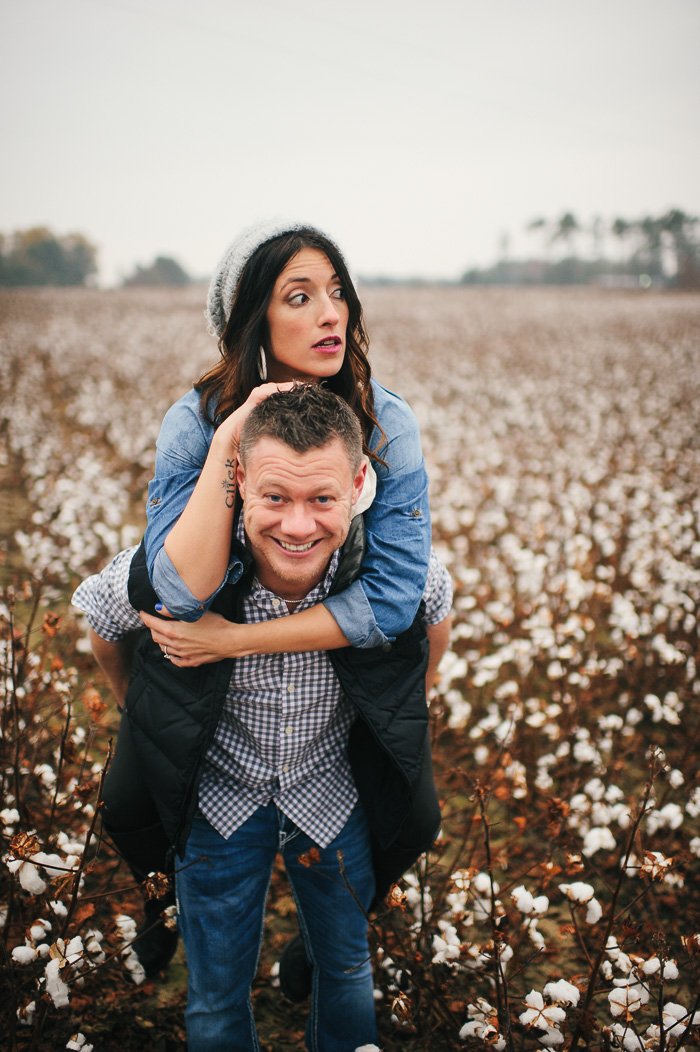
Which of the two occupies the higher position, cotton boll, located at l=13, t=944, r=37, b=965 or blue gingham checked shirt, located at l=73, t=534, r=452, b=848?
blue gingham checked shirt, located at l=73, t=534, r=452, b=848

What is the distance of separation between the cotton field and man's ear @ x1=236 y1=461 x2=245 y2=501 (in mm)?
963

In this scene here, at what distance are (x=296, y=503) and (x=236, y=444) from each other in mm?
260

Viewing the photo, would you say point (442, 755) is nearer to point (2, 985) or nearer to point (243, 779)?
point (243, 779)

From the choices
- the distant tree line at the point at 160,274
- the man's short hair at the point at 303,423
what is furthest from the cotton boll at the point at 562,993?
the distant tree line at the point at 160,274

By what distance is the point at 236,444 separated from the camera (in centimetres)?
175

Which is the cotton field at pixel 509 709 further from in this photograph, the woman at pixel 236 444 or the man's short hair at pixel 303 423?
the man's short hair at pixel 303 423

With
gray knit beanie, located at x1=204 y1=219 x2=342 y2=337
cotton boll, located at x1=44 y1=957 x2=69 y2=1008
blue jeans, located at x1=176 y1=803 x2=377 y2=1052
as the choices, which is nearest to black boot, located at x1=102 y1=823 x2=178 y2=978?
blue jeans, located at x1=176 y1=803 x2=377 y2=1052

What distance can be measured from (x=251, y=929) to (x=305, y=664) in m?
0.89

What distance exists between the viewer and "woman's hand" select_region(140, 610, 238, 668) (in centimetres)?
176

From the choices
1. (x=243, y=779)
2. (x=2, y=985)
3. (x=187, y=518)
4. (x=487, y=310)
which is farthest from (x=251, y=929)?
(x=487, y=310)

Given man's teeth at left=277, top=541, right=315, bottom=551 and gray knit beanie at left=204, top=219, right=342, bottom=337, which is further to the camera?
gray knit beanie at left=204, top=219, right=342, bottom=337

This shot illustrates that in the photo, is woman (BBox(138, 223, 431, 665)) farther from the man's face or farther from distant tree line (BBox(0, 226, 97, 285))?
distant tree line (BBox(0, 226, 97, 285))

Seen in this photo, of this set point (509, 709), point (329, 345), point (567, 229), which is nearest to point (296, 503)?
point (329, 345)

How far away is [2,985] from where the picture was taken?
2270 millimetres
